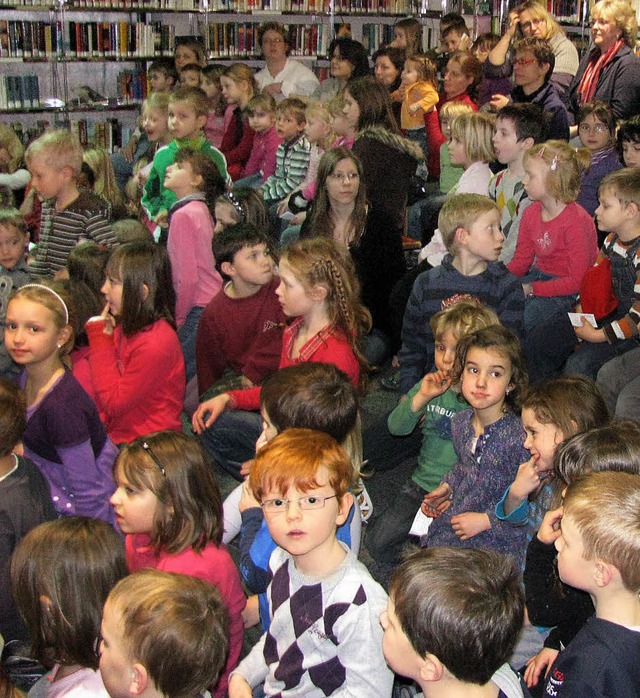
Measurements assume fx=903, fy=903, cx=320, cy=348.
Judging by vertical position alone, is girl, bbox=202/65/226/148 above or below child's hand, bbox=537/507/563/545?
above

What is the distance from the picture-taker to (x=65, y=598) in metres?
1.91

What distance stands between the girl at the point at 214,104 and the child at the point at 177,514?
516cm

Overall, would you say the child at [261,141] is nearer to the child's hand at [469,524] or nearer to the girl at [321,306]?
the girl at [321,306]

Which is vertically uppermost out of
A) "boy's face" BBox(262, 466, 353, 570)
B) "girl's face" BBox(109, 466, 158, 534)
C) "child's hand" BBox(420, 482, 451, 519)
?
"boy's face" BBox(262, 466, 353, 570)

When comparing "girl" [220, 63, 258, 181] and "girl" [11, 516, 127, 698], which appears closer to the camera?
"girl" [11, 516, 127, 698]

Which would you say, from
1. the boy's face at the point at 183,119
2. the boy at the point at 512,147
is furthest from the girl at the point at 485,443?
the boy's face at the point at 183,119

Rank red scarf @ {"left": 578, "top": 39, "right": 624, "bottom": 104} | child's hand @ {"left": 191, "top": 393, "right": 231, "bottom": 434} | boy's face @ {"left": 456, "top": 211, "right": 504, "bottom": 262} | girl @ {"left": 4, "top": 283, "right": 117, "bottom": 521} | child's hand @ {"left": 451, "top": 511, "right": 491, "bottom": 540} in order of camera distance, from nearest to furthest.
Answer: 1. child's hand @ {"left": 451, "top": 511, "right": 491, "bottom": 540}
2. girl @ {"left": 4, "top": 283, "right": 117, "bottom": 521}
3. child's hand @ {"left": 191, "top": 393, "right": 231, "bottom": 434}
4. boy's face @ {"left": 456, "top": 211, "right": 504, "bottom": 262}
5. red scarf @ {"left": 578, "top": 39, "right": 624, "bottom": 104}

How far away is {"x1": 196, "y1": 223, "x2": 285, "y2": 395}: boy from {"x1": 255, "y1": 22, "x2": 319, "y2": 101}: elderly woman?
425 centimetres

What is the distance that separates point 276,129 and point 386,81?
1510 mm

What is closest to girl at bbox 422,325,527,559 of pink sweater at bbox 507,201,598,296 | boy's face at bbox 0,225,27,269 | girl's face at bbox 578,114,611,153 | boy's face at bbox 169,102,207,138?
pink sweater at bbox 507,201,598,296

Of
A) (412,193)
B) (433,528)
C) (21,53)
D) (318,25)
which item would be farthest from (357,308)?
(318,25)

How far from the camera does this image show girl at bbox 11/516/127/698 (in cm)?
190

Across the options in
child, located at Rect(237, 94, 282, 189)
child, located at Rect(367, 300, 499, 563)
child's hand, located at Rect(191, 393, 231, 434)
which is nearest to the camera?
child, located at Rect(367, 300, 499, 563)

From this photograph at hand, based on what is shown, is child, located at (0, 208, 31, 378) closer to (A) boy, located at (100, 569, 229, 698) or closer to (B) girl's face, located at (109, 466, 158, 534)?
(B) girl's face, located at (109, 466, 158, 534)
